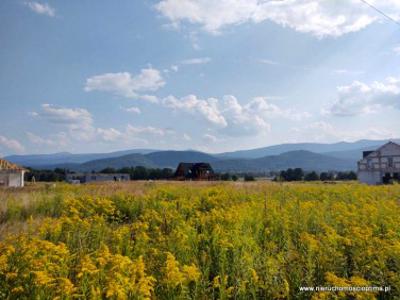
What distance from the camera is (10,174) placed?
40.4 metres

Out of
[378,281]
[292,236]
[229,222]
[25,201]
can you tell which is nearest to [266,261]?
[378,281]

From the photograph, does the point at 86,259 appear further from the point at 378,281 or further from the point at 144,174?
the point at 144,174

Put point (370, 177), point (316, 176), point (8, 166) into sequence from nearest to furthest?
1. point (8, 166)
2. point (370, 177)
3. point (316, 176)

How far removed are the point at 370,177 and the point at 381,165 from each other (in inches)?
91.6

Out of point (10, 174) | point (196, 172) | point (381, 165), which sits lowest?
point (196, 172)

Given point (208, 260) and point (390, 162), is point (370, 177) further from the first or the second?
point (208, 260)

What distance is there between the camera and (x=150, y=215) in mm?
7148

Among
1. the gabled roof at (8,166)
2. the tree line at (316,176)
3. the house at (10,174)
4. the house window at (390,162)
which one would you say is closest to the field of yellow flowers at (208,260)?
the house at (10,174)

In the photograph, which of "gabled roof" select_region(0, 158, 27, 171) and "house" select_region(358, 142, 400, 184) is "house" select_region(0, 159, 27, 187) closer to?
"gabled roof" select_region(0, 158, 27, 171)

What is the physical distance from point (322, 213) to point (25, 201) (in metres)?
8.44

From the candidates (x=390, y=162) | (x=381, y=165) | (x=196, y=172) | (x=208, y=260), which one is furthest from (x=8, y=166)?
(x=390, y=162)

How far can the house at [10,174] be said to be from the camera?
39669mm

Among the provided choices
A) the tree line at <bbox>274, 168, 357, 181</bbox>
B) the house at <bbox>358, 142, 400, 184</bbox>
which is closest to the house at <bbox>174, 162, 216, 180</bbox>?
the tree line at <bbox>274, 168, 357, 181</bbox>

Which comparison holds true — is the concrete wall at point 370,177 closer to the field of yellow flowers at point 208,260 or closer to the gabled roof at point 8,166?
the gabled roof at point 8,166
